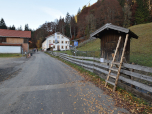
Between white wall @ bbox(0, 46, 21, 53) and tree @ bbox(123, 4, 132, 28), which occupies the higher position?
tree @ bbox(123, 4, 132, 28)

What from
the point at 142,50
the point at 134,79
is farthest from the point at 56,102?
the point at 142,50

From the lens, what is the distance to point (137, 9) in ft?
158

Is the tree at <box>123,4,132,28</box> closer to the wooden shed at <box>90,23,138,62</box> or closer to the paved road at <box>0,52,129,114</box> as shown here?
the wooden shed at <box>90,23,138,62</box>

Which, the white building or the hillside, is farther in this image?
the white building

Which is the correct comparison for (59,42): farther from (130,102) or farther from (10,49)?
(130,102)

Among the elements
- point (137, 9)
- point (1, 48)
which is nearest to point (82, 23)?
point (137, 9)

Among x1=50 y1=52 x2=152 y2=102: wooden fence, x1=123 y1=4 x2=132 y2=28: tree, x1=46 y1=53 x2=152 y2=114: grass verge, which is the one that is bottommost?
x1=46 y1=53 x2=152 y2=114: grass verge

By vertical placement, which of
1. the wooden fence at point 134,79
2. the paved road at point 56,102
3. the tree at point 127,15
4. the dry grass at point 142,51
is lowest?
the paved road at point 56,102

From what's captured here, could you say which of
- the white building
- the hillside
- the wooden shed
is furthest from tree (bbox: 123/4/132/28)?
the wooden shed

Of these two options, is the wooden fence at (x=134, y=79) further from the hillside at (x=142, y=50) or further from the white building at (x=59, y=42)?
the white building at (x=59, y=42)

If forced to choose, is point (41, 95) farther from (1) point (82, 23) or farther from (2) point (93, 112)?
(1) point (82, 23)

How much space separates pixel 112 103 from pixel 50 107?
7.21ft

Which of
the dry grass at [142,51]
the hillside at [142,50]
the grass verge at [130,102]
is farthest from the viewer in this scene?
the hillside at [142,50]

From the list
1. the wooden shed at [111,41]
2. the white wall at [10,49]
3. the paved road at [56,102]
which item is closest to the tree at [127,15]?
the wooden shed at [111,41]
